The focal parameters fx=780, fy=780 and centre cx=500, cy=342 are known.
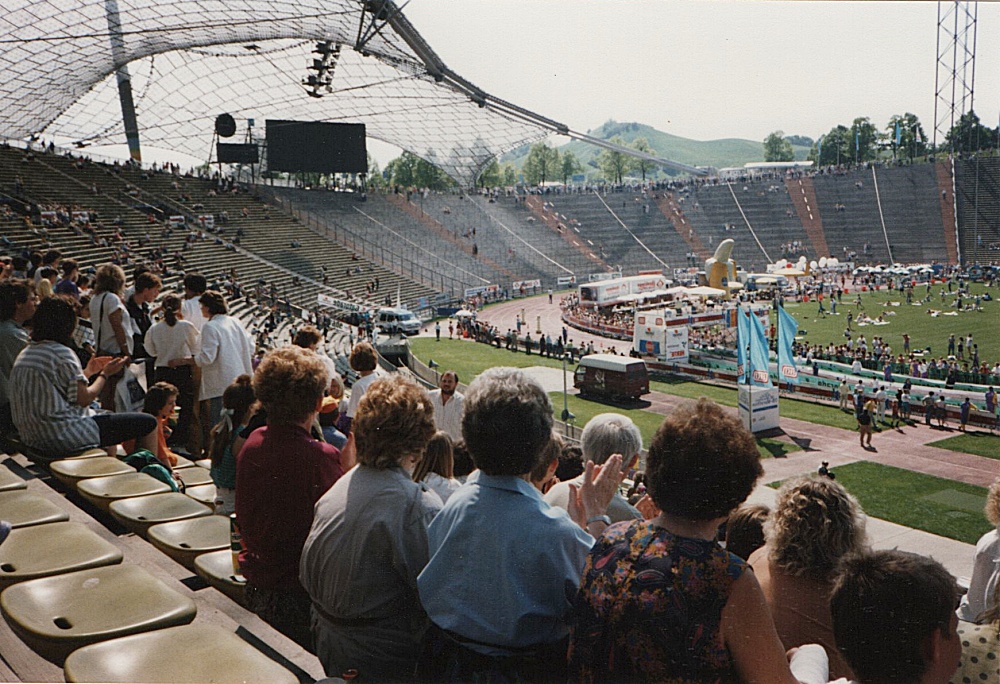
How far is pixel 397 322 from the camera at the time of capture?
22.8 m

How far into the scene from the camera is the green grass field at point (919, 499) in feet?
29.0

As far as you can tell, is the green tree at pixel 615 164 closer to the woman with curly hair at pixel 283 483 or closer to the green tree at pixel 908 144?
the green tree at pixel 908 144

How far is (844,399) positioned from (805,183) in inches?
217

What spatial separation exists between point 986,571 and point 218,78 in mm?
33197

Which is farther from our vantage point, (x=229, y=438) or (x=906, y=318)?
(x=906, y=318)

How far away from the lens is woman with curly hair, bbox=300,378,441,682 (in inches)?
75.5

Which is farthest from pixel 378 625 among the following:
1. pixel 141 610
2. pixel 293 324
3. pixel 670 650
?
pixel 293 324

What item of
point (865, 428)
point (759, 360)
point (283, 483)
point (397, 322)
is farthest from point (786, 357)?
point (283, 483)

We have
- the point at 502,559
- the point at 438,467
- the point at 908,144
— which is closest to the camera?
the point at 502,559

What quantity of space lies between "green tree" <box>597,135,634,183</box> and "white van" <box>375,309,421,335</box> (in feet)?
23.7

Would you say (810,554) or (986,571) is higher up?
(810,554)

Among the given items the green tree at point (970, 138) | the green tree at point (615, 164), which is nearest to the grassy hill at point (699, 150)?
the green tree at point (615, 164)

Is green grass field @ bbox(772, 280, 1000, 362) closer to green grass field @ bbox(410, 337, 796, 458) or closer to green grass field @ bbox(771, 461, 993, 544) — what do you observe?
green grass field @ bbox(410, 337, 796, 458)

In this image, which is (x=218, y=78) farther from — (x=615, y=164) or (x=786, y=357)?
(x=786, y=357)
